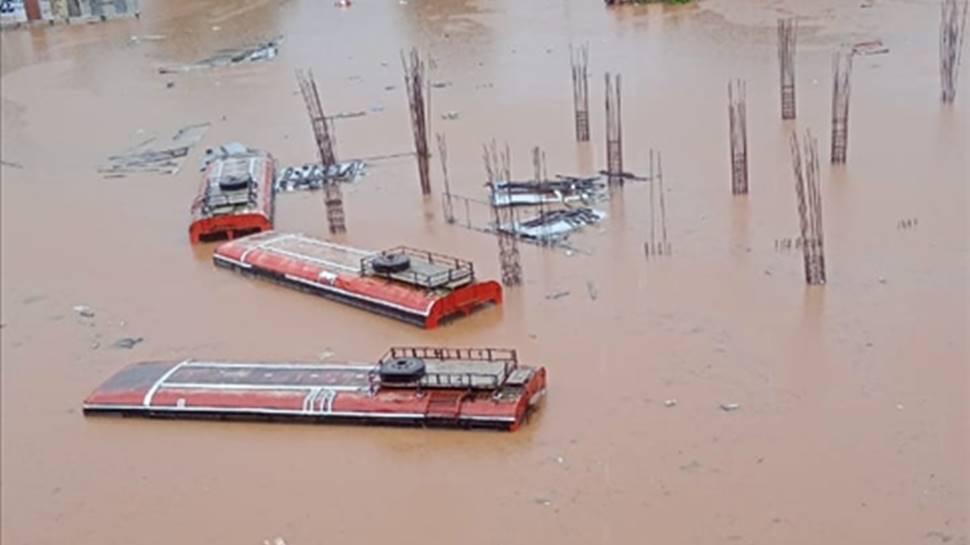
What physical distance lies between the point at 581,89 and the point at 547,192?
3.81m

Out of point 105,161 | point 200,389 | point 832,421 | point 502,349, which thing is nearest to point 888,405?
point 832,421

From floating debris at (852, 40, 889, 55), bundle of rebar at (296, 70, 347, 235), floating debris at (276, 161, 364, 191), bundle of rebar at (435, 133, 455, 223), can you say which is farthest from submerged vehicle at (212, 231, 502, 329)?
floating debris at (852, 40, 889, 55)

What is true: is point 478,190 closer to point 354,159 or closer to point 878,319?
point 354,159

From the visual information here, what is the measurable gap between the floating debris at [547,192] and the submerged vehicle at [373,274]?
1.25 m

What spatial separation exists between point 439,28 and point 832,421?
1422cm

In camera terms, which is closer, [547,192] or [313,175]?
[547,192]

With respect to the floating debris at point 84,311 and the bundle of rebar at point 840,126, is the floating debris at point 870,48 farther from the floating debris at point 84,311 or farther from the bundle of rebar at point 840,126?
the floating debris at point 84,311

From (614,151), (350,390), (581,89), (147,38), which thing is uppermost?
(147,38)

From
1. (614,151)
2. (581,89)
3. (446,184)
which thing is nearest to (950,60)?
(614,151)

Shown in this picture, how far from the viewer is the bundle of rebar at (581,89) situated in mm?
12945

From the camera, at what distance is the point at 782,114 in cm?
1285

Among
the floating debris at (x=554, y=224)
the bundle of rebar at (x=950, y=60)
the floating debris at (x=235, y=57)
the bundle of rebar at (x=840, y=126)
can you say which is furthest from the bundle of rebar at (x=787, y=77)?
the floating debris at (x=235, y=57)

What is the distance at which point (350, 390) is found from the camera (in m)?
7.57

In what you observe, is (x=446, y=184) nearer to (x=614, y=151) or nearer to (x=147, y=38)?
(x=614, y=151)
